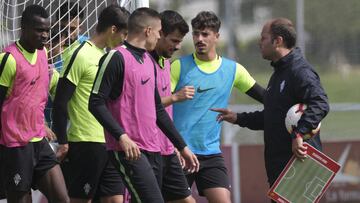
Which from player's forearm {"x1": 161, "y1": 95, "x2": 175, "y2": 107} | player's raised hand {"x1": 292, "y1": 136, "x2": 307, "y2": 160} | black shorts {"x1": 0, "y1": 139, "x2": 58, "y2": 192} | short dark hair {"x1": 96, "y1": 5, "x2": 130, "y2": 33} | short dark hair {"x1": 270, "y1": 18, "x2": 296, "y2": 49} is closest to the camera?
player's raised hand {"x1": 292, "y1": 136, "x2": 307, "y2": 160}

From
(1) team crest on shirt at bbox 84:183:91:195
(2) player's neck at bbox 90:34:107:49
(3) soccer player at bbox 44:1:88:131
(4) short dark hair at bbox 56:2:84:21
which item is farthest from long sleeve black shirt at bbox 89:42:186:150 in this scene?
(4) short dark hair at bbox 56:2:84:21

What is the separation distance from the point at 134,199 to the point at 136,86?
80 cm

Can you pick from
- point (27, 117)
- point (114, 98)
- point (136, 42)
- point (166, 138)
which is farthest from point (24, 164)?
point (136, 42)

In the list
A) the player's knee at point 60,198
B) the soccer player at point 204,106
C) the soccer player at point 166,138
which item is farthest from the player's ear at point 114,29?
the player's knee at point 60,198

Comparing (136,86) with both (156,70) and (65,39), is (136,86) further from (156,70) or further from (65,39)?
(65,39)

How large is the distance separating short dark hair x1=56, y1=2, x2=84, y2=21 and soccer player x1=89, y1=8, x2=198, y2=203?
5.92ft

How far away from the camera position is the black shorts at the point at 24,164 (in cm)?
875

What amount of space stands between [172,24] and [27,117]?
1409mm

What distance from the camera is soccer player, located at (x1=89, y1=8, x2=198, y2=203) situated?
767cm

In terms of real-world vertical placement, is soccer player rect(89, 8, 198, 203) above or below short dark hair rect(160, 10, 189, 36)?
below

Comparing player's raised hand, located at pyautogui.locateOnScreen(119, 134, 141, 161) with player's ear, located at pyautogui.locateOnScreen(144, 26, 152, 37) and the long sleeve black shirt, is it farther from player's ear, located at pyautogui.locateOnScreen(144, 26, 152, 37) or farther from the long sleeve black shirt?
player's ear, located at pyautogui.locateOnScreen(144, 26, 152, 37)

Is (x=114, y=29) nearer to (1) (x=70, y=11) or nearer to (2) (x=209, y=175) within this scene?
(1) (x=70, y=11)

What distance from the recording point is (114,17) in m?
8.96

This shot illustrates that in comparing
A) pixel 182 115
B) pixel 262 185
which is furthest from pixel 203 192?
pixel 262 185
